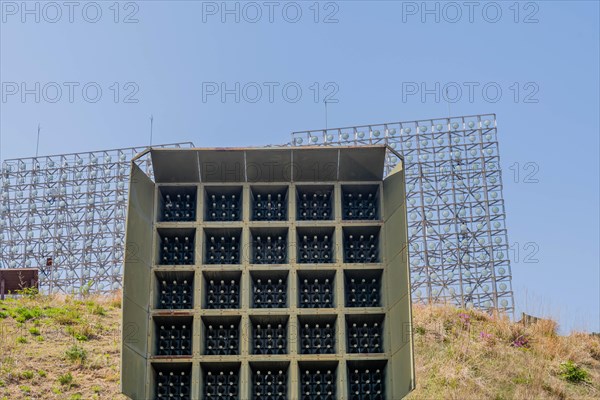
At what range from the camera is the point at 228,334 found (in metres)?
16.1

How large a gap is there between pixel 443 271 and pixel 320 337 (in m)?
34.6

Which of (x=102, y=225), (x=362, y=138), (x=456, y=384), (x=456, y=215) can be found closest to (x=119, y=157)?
(x=102, y=225)

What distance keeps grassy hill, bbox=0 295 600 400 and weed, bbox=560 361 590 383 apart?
0.09ft

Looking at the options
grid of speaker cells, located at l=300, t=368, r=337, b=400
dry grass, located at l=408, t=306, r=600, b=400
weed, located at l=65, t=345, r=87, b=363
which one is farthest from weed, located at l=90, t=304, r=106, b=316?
grid of speaker cells, located at l=300, t=368, r=337, b=400

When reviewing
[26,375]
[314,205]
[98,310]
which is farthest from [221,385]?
[98,310]

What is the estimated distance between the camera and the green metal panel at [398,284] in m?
14.8

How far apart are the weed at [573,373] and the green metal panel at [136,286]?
509 inches

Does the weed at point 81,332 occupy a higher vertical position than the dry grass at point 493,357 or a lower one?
higher

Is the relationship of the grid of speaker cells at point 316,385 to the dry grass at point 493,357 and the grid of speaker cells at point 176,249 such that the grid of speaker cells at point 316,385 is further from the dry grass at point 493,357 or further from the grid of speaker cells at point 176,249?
the dry grass at point 493,357

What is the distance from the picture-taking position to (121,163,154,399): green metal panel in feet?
48.3

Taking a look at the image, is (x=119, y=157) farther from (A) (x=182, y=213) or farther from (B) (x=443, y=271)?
(A) (x=182, y=213)

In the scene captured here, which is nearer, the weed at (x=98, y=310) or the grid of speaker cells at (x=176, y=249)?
the grid of speaker cells at (x=176, y=249)

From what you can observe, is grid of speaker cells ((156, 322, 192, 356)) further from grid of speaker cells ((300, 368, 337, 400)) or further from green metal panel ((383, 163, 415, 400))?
green metal panel ((383, 163, 415, 400))

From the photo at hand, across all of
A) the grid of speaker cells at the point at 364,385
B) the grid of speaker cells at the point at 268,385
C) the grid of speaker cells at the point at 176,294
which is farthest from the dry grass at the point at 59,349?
the grid of speaker cells at the point at 364,385
